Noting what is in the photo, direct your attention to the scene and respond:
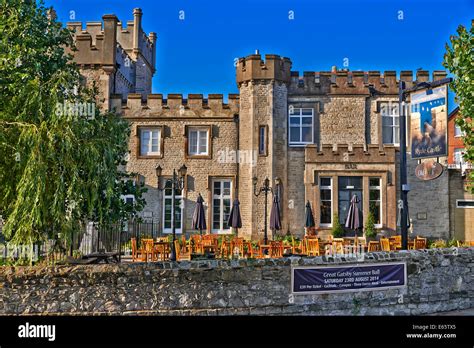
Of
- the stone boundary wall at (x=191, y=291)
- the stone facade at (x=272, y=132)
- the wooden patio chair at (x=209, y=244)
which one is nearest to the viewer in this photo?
the stone boundary wall at (x=191, y=291)

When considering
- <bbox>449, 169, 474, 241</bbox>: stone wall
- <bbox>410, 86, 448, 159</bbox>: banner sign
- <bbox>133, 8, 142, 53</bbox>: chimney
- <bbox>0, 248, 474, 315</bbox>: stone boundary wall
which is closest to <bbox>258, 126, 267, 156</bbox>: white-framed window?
<bbox>449, 169, 474, 241</bbox>: stone wall

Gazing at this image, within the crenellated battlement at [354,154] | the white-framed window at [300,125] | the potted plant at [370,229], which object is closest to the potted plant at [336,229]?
the potted plant at [370,229]

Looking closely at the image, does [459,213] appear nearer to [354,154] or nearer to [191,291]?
[354,154]

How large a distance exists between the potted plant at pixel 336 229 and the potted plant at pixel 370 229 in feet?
3.66

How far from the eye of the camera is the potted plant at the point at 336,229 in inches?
903

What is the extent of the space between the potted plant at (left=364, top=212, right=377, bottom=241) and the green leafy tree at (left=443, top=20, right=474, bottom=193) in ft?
29.5

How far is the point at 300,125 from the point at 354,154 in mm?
3146

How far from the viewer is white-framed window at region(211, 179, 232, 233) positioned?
24659 millimetres

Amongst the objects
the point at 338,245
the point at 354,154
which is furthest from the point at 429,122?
the point at 354,154

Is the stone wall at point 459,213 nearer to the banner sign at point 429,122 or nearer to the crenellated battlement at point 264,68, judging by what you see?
the crenellated battlement at point 264,68

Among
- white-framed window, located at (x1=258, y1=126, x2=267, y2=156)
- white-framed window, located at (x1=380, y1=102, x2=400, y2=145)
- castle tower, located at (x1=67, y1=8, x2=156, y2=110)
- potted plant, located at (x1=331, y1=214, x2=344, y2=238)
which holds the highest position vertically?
castle tower, located at (x1=67, y1=8, x2=156, y2=110)

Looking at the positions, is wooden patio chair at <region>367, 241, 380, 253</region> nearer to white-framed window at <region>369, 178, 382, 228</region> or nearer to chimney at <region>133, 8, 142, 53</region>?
white-framed window at <region>369, 178, 382, 228</region>

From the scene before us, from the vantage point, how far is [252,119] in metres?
24.2

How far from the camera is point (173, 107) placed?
987 inches
